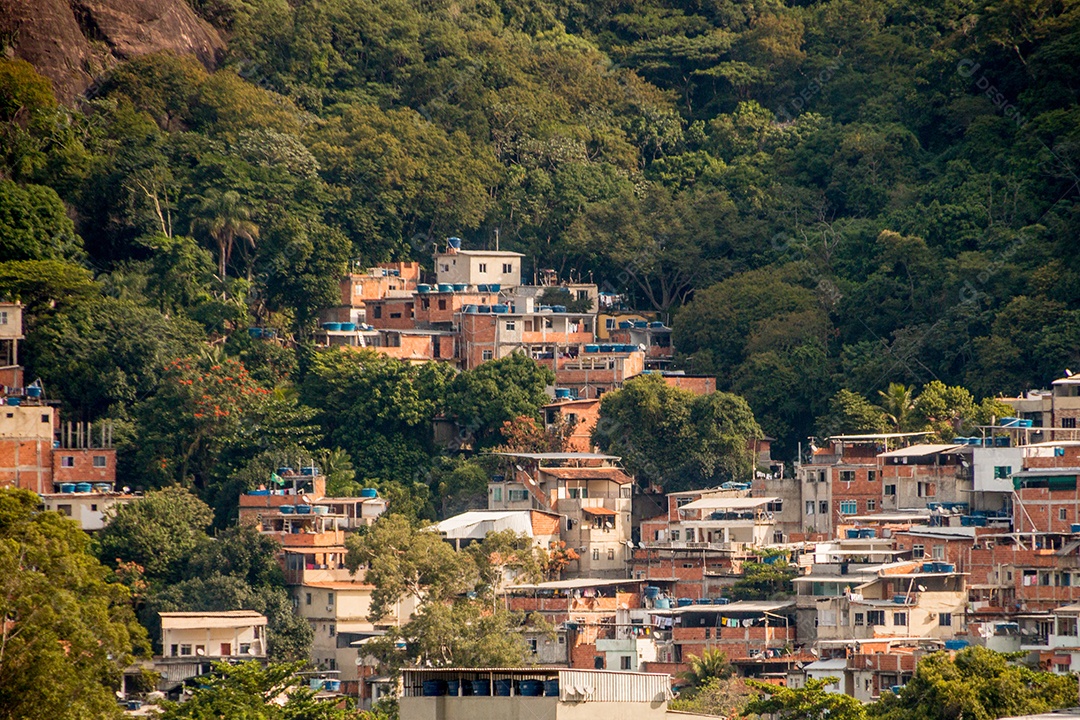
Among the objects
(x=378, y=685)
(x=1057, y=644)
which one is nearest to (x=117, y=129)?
(x=378, y=685)

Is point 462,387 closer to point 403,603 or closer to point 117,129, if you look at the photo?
point 403,603

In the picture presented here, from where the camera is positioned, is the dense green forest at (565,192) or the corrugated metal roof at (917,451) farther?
the dense green forest at (565,192)

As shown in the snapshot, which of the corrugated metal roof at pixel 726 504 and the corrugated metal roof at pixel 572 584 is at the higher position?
the corrugated metal roof at pixel 726 504

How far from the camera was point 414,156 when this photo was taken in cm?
8056

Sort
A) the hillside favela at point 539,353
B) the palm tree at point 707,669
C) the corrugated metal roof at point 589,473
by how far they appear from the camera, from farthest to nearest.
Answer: the corrugated metal roof at point 589,473
the hillside favela at point 539,353
the palm tree at point 707,669

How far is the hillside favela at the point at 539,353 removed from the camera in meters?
54.8

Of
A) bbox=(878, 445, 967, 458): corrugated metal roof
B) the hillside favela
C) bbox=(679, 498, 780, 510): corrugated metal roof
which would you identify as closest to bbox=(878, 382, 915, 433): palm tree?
the hillside favela

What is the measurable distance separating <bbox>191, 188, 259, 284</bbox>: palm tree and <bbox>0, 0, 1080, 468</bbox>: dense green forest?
8 centimetres

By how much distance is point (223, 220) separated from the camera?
246 ft

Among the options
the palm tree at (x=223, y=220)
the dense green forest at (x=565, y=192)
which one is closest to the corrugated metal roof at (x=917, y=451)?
the dense green forest at (x=565, y=192)

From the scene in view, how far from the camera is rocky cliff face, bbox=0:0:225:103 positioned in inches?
3226

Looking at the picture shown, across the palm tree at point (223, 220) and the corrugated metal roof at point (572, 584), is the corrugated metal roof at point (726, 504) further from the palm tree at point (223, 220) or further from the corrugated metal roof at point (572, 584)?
the palm tree at point (223, 220)

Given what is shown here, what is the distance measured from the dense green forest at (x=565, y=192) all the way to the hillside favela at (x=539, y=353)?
0.14 m

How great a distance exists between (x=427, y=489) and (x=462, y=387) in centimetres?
320
